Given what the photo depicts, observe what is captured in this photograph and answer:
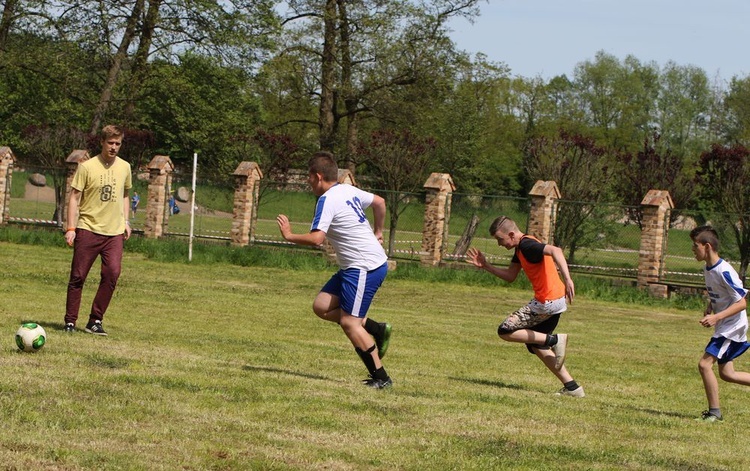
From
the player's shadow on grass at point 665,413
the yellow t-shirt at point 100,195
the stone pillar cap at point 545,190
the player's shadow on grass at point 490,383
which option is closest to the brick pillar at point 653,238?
the stone pillar cap at point 545,190

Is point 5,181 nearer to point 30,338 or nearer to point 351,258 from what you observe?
point 30,338

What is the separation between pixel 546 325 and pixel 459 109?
5174 centimetres

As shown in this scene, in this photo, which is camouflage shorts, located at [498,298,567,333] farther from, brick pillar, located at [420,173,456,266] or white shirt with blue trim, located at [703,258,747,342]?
brick pillar, located at [420,173,456,266]

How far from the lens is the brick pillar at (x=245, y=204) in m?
32.7

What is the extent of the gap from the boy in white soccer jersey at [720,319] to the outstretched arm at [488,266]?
1655mm

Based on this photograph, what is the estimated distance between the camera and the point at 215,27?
1725 inches

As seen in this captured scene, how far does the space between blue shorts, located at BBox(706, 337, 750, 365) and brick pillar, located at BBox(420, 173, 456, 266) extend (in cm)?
2132

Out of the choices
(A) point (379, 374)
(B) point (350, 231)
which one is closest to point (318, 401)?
(A) point (379, 374)

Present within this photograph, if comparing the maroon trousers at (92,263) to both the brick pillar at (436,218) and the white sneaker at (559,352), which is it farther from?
the brick pillar at (436,218)

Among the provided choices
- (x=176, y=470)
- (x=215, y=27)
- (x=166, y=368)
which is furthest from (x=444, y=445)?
(x=215, y=27)

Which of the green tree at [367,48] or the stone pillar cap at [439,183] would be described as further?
the green tree at [367,48]

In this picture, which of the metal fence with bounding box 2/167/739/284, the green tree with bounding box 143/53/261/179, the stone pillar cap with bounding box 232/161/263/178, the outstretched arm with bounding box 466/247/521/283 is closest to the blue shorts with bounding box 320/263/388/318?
the outstretched arm with bounding box 466/247/521/283

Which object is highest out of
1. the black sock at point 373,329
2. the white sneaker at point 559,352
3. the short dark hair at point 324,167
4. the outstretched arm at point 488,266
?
the short dark hair at point 324,167

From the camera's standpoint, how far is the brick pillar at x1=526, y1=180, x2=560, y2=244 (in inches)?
1174
